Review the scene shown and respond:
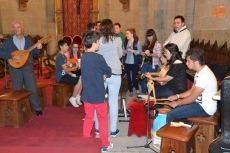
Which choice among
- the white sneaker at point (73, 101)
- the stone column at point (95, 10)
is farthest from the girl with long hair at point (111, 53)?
the stone column at point (95, 10)

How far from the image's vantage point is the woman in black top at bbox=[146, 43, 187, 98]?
405 cm

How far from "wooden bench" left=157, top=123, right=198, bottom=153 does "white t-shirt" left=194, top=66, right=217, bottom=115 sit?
1.40 ft

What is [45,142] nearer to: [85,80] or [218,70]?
[85,80]

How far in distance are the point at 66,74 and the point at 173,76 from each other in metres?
2.51

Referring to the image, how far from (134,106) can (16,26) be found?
2426mm

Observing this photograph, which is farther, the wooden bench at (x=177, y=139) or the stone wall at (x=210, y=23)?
the stone wall at (x=210, y=23)

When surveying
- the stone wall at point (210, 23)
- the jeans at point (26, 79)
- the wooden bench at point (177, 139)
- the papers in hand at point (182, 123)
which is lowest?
the wooden bench at point (177, 139)

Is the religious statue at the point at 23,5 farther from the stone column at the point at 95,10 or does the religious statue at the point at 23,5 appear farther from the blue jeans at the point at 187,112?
the blue jeans at the point at 187,112

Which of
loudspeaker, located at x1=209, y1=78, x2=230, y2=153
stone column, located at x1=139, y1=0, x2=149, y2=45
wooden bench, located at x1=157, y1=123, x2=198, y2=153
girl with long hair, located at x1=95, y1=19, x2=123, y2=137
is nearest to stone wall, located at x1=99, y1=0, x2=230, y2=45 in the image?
stone column, located at x1=139, y1=0, x2=149, y2=45

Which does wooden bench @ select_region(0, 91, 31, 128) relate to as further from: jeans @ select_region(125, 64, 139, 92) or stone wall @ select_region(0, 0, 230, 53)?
stone wall @ select_region(0, 0, 230, 53)

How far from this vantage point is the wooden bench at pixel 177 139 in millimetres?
2891

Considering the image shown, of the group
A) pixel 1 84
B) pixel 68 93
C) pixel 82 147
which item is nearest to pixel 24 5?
pixel 1 84

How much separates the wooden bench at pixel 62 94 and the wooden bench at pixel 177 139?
2.98 metres

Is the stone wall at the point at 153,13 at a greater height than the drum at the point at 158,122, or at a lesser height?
greater
